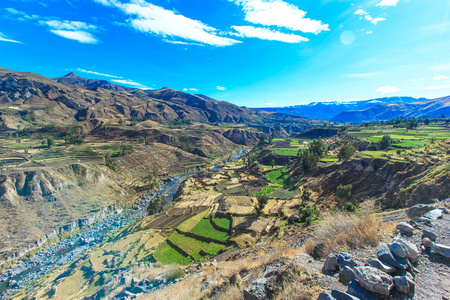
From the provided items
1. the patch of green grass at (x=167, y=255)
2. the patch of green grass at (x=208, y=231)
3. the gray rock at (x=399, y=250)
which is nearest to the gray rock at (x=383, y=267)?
the gray rock at (x=399, y=250)

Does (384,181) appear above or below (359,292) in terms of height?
below

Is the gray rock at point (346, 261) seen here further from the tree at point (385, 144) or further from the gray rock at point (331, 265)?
the tree at point (385, 144)

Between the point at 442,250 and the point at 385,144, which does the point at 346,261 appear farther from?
the point at 385,144

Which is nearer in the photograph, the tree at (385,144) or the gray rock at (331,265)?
the gray rock at (331,265)

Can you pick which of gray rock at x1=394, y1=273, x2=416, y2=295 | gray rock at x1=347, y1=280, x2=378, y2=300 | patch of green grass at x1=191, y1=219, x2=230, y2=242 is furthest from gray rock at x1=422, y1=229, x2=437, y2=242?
patch of green grass at x1=191, y1=219, x2=230, y2=242

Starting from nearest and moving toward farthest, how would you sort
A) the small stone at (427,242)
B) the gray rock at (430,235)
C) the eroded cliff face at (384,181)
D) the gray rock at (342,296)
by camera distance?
the gray rock at (342,296) → the small stone at (427,242) → the gray rock at (430,235) → the eroded cliff face at (384,181)

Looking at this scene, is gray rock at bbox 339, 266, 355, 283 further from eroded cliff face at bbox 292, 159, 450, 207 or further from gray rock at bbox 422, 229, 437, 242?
eroded cliff face at bbox 292, 159, 450, 207

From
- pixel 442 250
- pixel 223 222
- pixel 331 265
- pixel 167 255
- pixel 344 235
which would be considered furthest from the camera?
pixel 223 222

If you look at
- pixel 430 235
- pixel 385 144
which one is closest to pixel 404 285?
pixel 430 235
